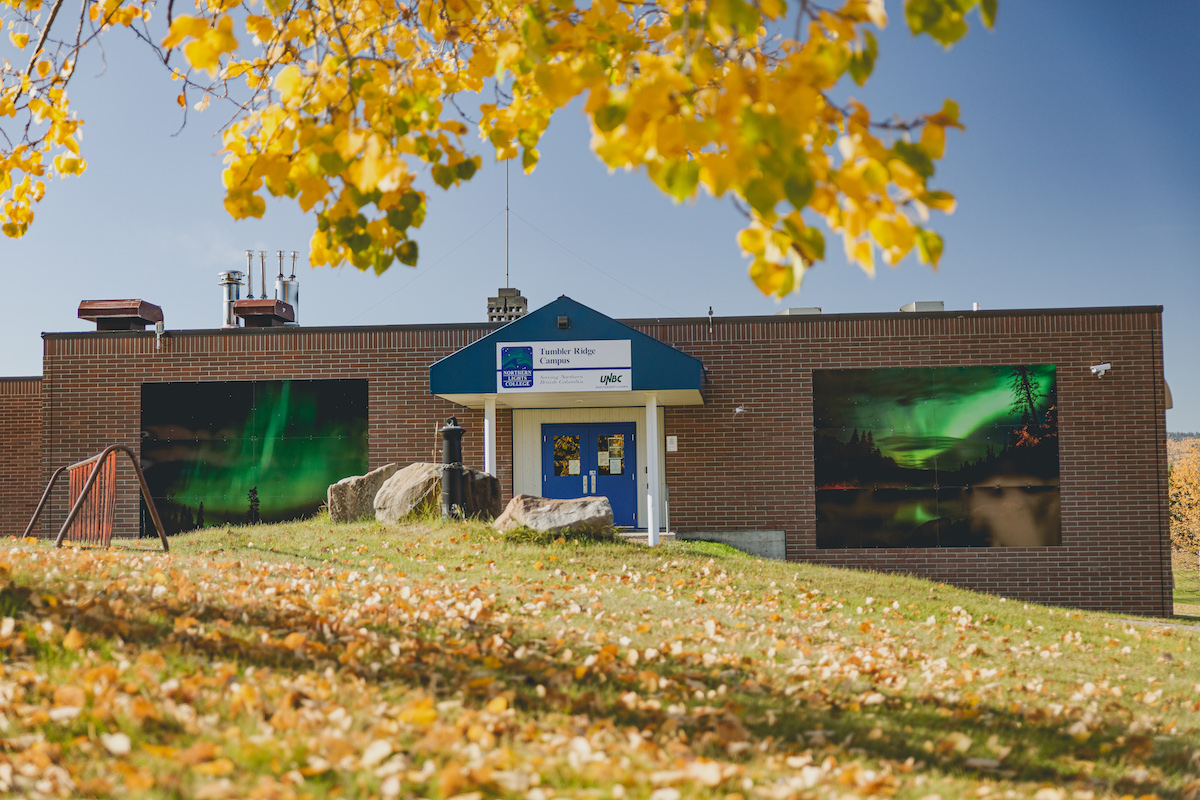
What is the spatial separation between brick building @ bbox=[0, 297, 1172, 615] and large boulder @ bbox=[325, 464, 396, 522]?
1.87 m

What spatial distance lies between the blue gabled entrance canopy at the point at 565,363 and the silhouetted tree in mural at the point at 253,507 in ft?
18.7

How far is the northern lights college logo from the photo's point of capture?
1345 centimetres

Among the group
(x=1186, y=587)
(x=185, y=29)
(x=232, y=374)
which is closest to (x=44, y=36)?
(x=185, y=29)

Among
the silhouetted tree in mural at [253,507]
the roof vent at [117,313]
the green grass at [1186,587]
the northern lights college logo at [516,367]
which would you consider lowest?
the green grass at [1186,587]

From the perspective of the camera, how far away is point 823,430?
52.9 feet

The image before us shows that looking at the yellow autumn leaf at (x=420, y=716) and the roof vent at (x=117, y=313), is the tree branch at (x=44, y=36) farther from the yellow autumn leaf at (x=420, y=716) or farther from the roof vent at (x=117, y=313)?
the roof vent at (x=117, y=313)

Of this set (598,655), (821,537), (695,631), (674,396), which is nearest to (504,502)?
(674,396)

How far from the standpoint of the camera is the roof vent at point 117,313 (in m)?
17.4

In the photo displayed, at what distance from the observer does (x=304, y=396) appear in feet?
54.7

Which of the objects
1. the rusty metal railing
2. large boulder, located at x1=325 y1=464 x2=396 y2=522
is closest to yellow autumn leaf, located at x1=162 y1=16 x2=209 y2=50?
the rusty metal railing

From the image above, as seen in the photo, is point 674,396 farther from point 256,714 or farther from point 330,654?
point 256,714

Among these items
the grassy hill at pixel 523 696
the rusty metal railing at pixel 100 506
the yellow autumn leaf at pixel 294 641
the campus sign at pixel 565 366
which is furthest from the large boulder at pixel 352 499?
Answer: the yellow autumn leaf at pixel 294 641

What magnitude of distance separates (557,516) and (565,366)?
2.65m

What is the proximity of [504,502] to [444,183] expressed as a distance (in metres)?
12.7
